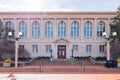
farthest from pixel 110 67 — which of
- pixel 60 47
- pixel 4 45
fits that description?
pixel 60 47

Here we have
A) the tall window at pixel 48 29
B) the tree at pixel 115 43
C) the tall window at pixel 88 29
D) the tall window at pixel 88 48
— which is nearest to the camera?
the tree at pixel 115 43

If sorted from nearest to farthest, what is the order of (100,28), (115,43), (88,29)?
(115,43) < (88,29) < (100,28)

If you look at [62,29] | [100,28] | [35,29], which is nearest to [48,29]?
[35,29]

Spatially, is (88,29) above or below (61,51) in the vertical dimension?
above

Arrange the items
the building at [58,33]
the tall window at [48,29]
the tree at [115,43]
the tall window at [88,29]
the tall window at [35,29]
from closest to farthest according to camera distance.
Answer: the tree at [115,43]
the building at [58,33]
the tall window at [88,29]
the tall window at [48,29]
the tall window at [35,29]

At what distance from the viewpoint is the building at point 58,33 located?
67.4 meters

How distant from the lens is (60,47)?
6812 cm

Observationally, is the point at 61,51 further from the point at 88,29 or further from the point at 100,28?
the point at 100,28

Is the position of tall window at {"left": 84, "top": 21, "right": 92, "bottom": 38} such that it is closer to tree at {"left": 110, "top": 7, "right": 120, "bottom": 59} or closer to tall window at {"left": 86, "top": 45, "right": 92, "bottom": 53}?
tall window at {"left": 86, "top": 45, "right": 92, "bottom": 53}

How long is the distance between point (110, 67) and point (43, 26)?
3270cm

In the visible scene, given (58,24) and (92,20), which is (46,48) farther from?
(92,20)

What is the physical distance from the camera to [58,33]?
68.1 metres

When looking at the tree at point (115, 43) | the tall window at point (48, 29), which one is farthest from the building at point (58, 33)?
the tree at point (115, 43)

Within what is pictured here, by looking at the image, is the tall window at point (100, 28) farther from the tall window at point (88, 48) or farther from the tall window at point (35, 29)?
the tall window at point (35, 29)
